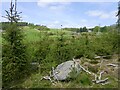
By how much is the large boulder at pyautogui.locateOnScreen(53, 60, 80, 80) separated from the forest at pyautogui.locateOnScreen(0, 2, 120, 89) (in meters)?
0.13

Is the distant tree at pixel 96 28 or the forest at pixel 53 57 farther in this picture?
the distant tree at pixel 96 28

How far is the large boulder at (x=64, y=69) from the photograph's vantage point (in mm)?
7359

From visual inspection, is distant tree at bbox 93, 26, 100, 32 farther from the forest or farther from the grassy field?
the forest

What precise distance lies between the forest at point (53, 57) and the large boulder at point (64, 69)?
13 cm

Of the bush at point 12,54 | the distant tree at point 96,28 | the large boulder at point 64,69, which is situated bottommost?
→ the large boulder at point 64,69

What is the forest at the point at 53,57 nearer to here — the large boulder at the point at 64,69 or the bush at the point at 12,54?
the bush at the point at 12,54

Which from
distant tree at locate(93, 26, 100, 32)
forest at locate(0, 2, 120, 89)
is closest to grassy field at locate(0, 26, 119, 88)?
forest at locate(0, 2, 120, 89)

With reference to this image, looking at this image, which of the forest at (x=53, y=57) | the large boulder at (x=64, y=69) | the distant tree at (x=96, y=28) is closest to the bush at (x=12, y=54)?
the forest at (x=53, y=57)

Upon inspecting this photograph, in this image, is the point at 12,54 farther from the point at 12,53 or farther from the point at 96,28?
the point at 96,28

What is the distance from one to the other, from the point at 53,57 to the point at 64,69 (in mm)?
954

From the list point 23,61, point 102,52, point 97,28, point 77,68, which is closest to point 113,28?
point 102,52

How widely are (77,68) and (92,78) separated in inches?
21.3

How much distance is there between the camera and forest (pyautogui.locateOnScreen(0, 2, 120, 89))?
7051mm

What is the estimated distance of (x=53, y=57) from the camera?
27.3 ft
